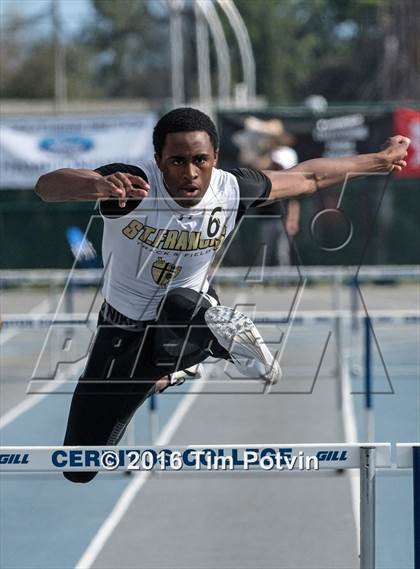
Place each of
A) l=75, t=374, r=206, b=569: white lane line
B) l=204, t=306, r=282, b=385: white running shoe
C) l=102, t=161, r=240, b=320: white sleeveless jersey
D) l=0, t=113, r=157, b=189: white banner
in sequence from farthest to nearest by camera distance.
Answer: l=0, t=113, r=157, b=189: white banner < l=75, t=374, r=206, b=569: white lane line < l=204, t=306, r=282, b=385: white running shoe < l=102, t=161, r=240, b=320: white sleeveless jersey

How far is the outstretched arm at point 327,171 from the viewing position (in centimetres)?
528

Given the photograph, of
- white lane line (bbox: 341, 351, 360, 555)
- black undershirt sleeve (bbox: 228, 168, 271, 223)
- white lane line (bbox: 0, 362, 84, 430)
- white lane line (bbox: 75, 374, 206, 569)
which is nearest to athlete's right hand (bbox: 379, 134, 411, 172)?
black undershirt sleeve (bbox: 228, 168, 271, 223)

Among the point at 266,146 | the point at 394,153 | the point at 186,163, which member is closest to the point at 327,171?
the point at 394,153

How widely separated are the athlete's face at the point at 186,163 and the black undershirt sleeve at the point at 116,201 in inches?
4.2

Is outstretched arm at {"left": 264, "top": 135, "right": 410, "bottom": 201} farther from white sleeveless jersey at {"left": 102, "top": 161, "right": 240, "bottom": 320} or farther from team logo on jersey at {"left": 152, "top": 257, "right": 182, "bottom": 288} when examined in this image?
team logo on jersey at {"left": 152, "top": 257, "right": 182, "bottom": 288}

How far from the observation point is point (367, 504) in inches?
191

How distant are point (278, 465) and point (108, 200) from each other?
119 centimetres

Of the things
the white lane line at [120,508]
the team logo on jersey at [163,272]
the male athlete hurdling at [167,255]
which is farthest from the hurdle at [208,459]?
the white lane line at [120,508]

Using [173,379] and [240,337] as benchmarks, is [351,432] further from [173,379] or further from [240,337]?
[240,337]

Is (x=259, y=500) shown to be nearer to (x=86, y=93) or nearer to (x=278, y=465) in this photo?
(x=278, y=465)

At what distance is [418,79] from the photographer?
87.8 feet

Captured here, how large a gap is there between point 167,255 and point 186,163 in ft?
1.47

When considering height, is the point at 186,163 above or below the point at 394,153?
below

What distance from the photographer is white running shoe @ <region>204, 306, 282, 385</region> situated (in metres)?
5.21
